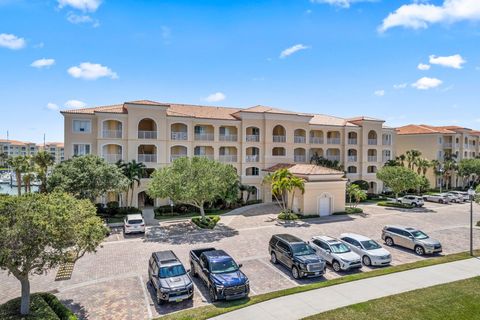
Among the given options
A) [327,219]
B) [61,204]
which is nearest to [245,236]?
[327,219]

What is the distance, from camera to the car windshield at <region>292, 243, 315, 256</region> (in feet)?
53.6

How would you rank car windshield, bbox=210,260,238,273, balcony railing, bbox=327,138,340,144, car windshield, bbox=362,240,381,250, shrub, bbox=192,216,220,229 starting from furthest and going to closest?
1. balcony railing, bbox=327,138,340,144
2. shrub, bbox=192,216,220,229
3. car windshield, bbox=362,240,381,250
4. car windshield, bbox=210,260,238,273

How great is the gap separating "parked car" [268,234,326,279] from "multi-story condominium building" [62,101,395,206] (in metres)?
21.1

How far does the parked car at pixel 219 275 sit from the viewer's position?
1294cm

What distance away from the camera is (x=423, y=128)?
58281mm

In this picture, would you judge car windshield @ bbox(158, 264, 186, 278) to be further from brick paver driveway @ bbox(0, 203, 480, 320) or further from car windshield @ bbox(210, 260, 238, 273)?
car windshield @ bbox(210, 260, 238, 273)

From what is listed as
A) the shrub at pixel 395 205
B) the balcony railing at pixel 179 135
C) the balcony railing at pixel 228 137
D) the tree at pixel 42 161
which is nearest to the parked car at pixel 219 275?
the balcony railing at pixel 179 135

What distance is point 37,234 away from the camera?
403 inches

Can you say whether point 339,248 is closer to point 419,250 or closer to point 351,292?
point 351,292

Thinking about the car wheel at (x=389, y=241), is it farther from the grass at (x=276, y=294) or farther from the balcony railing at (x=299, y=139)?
the balcony railing at (x=299, y=139)

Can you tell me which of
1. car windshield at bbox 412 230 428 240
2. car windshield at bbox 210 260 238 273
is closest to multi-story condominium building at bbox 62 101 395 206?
car windshield at bbox 412 230 428 240

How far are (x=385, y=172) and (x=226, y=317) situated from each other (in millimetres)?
31724

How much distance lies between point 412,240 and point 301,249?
8769mm

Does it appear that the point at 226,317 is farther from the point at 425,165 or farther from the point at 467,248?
the point at 425,165
